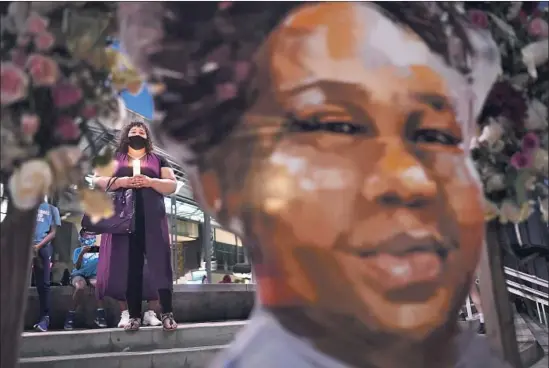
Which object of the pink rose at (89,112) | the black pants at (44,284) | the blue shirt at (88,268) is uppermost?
the pink rose at (89,112)

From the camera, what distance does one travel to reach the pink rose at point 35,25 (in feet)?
3.28

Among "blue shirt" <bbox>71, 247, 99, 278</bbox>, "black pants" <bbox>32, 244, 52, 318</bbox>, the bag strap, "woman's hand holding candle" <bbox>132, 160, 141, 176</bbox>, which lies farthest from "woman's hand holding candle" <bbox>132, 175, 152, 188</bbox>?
"blue shirt" <bbox>71, 247, 99, 278</bbox>

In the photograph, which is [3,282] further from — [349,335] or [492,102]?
[492,102]

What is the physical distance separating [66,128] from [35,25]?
188 millimetres

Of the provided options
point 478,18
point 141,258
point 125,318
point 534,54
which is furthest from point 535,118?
point 125,318

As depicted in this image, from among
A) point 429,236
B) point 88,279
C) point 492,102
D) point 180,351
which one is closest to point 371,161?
point 429,236

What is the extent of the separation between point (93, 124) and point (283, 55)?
1.33ft

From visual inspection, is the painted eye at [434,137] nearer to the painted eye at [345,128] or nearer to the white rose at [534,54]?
the painted eye at [345,128]

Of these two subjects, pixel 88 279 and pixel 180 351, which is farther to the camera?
pixel 88 279

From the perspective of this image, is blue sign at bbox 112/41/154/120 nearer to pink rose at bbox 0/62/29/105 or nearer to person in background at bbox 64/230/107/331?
pink rose at bbox 0/62/29/105

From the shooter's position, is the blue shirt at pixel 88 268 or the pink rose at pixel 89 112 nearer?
the pink rose at pixel 89 112

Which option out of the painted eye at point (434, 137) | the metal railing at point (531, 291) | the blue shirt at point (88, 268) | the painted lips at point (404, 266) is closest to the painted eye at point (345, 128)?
the painted eye at point (434, 137)

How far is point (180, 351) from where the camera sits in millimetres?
2152

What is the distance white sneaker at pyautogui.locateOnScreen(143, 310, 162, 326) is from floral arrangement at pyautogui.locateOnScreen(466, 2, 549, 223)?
152 centimetres
